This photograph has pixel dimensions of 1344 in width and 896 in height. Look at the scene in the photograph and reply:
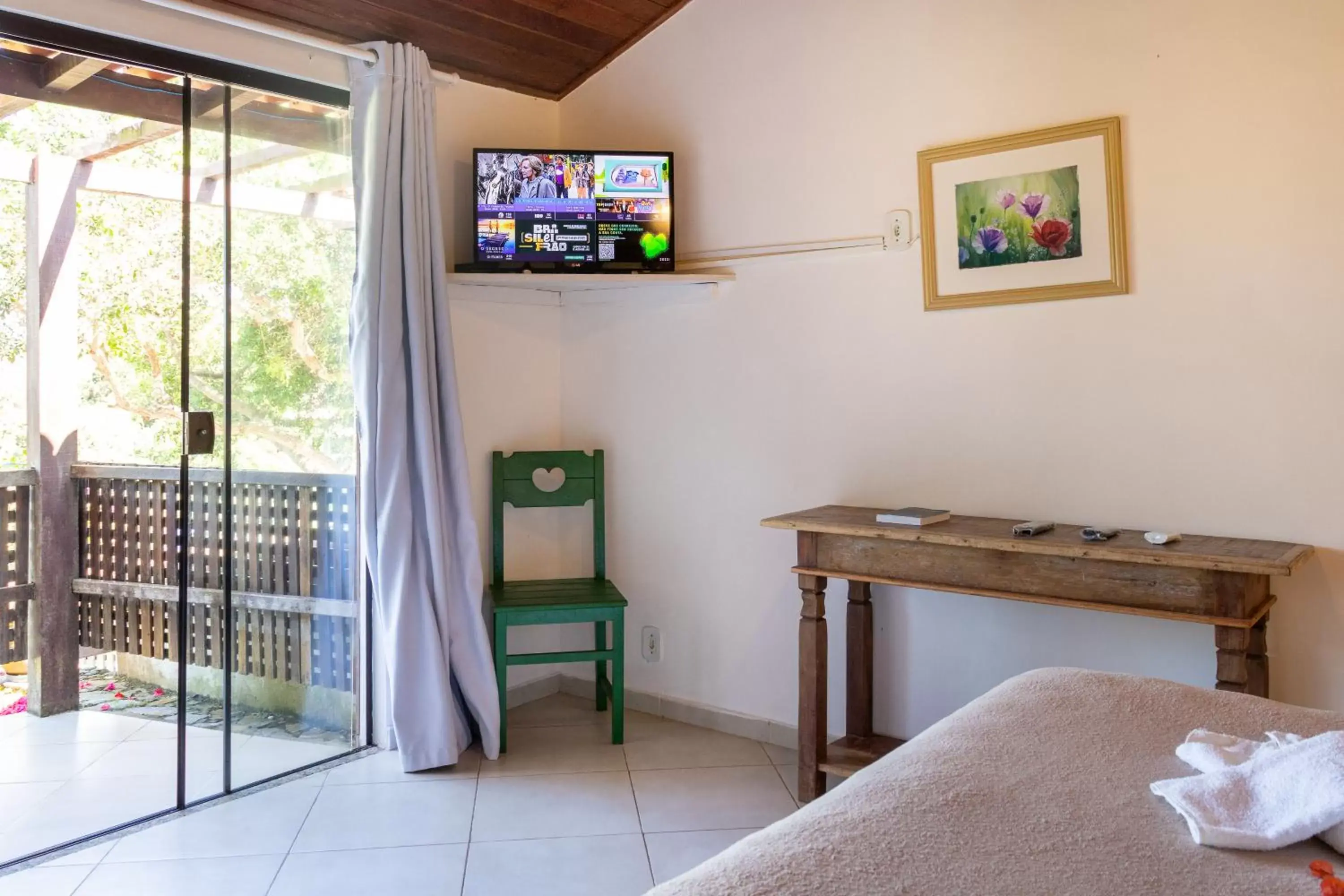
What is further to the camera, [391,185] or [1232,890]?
[391,185]

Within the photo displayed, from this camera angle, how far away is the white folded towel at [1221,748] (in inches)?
45.3

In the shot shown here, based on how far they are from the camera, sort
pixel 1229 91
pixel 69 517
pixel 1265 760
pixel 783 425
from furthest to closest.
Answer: pixel 783 425 → pixel 69 517 → pixel 1229 91 → pixel 1265 760

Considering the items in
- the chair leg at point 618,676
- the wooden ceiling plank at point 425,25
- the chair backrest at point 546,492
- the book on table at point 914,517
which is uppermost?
the wooden ceiling plank at point 425,25

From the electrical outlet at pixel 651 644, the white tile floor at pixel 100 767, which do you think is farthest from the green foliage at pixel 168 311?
the electrical outlet at pixel 651 644

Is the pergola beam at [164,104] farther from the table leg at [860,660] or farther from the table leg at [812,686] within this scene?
the table leg at [860,660]

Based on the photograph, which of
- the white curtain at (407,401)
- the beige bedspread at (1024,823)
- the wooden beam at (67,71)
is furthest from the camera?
the white curtain at (407,401)

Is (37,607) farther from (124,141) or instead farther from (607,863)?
(607,863)

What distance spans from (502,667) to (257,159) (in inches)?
66.2

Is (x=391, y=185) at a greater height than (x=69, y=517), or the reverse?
(x=391, y=185)

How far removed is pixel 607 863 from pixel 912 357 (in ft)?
5.22

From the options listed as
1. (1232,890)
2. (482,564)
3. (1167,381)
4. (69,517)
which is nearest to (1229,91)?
(1167,381)

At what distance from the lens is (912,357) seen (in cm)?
275

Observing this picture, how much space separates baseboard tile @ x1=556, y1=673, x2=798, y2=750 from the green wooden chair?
83 mm

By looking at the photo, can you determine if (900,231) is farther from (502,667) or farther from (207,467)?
(207,467)
